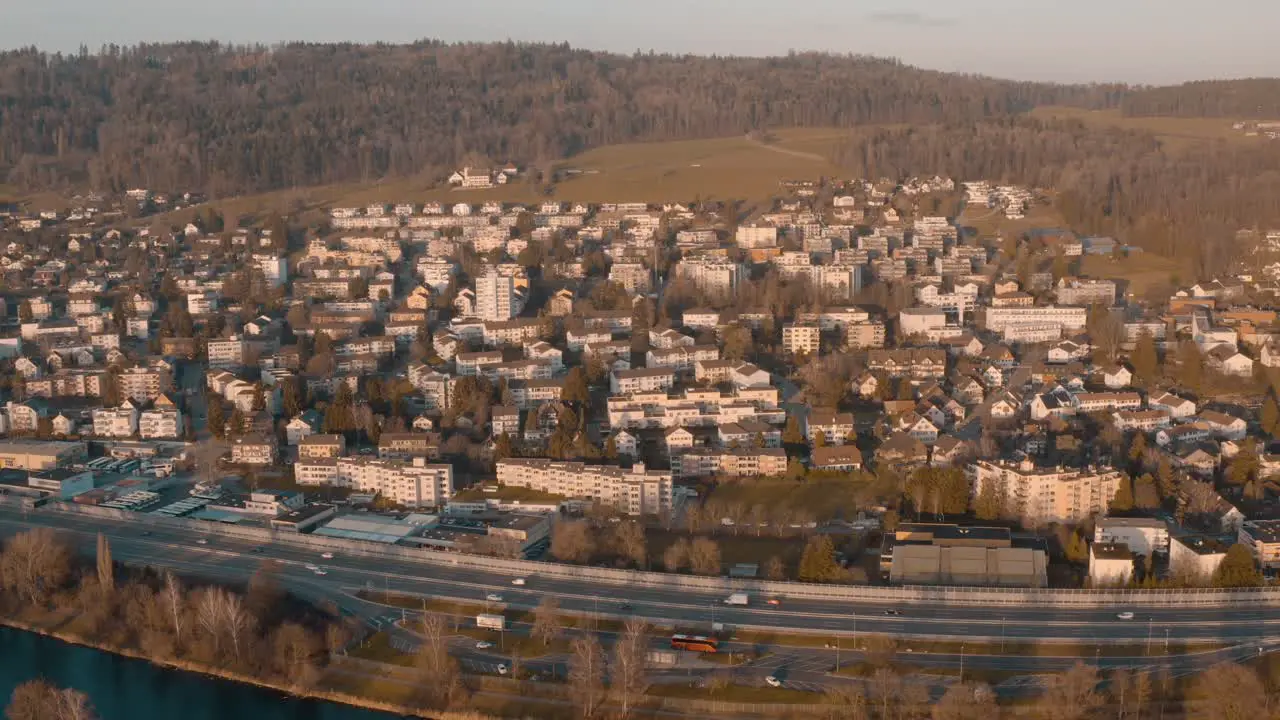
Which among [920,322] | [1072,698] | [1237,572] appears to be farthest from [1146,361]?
[1072,698]

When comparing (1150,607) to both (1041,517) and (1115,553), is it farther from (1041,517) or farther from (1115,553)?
(1041,517)

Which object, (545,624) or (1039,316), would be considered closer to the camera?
(545,624)

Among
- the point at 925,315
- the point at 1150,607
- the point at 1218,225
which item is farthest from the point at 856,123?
the point at 1150,607

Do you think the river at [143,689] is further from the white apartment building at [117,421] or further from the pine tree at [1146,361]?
the pine tree at [1146,361]

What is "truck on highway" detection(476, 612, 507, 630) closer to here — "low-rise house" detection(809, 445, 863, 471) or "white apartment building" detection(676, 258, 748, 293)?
"low-rise house" detection(809, 445, 863, 471)

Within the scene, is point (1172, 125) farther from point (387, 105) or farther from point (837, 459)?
point (837, 459)

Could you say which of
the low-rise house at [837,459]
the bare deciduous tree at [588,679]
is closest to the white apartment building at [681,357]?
the low-rise house at [837,459]

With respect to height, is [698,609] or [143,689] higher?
[698,609]
